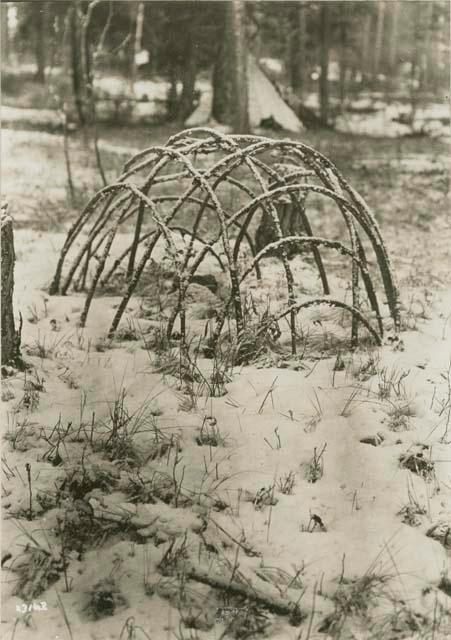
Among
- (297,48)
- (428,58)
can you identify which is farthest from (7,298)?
(428,58)

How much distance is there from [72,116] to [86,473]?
1926cm

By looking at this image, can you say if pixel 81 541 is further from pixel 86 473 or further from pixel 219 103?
pixel 219 103

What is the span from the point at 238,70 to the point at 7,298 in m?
10.6

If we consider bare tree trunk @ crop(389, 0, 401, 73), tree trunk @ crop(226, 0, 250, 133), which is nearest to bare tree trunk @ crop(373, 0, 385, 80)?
bare tree trunk @ crop(389, 0, 401, 73)

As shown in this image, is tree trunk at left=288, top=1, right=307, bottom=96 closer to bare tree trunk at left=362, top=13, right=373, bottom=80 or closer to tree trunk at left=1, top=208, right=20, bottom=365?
bare tree trunk at left=362, top=13, right=373, bottom=80

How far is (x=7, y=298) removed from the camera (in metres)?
3.74

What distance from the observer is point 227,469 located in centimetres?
311

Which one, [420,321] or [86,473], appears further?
[420,321]

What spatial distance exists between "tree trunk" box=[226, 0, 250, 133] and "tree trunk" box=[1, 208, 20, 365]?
387 inches

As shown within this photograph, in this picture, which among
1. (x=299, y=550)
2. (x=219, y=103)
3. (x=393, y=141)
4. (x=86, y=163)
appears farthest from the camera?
(x=393, y=141)

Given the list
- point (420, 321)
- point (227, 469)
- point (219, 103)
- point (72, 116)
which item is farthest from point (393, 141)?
point (227, 469)

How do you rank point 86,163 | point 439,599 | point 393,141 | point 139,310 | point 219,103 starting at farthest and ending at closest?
point 393,141
point 219,103
point 86,163
point 139,310
point 439,599

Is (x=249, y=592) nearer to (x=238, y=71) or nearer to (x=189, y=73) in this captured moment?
(x=238, y=71)

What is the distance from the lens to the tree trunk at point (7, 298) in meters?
3.76
